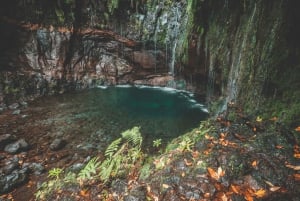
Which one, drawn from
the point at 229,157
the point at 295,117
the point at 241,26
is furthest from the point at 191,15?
the point at 229,157

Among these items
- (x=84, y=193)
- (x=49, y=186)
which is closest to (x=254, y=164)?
(x=84, y=193)

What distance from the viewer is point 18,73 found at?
35.7ft

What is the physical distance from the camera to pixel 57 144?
21.2 feet

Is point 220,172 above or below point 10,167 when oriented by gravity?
above

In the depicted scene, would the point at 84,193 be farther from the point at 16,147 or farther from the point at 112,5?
the point at 112,5

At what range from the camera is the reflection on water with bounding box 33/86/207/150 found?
7332 millimetres

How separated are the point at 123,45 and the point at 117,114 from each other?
5.19 m

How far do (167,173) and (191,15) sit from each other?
8.45 m

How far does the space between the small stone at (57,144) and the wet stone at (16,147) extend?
0.70 metres

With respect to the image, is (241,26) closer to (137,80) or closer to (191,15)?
(191,15)

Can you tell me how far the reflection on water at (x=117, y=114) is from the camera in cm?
733

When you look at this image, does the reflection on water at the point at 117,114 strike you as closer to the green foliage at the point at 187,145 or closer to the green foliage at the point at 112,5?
the green foliage at the point at 187,145

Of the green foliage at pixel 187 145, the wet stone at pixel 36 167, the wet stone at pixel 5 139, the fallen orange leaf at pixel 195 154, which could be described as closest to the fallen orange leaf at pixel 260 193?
the fallen orange leaf at pixel 195 154

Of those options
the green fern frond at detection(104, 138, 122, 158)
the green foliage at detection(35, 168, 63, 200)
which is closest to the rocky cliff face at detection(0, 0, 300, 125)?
the green fern frond at detection(104, 138, 122, 158)
